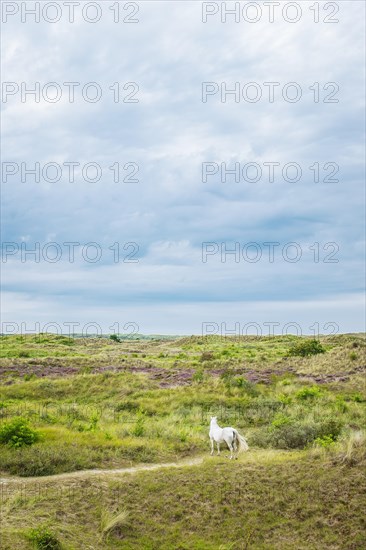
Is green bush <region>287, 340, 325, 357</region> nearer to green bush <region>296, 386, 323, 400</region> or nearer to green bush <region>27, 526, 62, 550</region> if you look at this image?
green bush <region>296, 386, 323, 400</region>

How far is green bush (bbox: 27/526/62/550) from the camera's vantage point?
35.3 feet

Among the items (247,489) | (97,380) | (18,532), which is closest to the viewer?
(18,532)

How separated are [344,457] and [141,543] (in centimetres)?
652

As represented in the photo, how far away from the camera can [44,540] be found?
427 inches

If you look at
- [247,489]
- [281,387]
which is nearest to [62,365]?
[281,387]

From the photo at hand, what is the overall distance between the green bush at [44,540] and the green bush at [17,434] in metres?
5.85

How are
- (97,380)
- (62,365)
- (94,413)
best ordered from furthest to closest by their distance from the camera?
1. (62,365)
2. (97,380)
3. (94,413)

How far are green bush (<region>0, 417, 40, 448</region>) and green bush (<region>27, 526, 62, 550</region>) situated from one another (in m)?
5.85

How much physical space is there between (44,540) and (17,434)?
6752 millimetres

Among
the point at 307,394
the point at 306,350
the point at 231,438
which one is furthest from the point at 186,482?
the point at 306,350

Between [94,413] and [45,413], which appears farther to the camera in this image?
[94,413]

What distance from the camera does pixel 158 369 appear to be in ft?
145

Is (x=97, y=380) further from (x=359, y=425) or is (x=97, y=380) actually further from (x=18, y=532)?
(x=18, y=532)

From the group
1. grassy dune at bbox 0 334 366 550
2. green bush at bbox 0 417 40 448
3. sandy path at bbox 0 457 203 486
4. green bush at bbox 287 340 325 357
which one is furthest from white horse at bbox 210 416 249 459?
green bush at bbox 287 340 325 357
